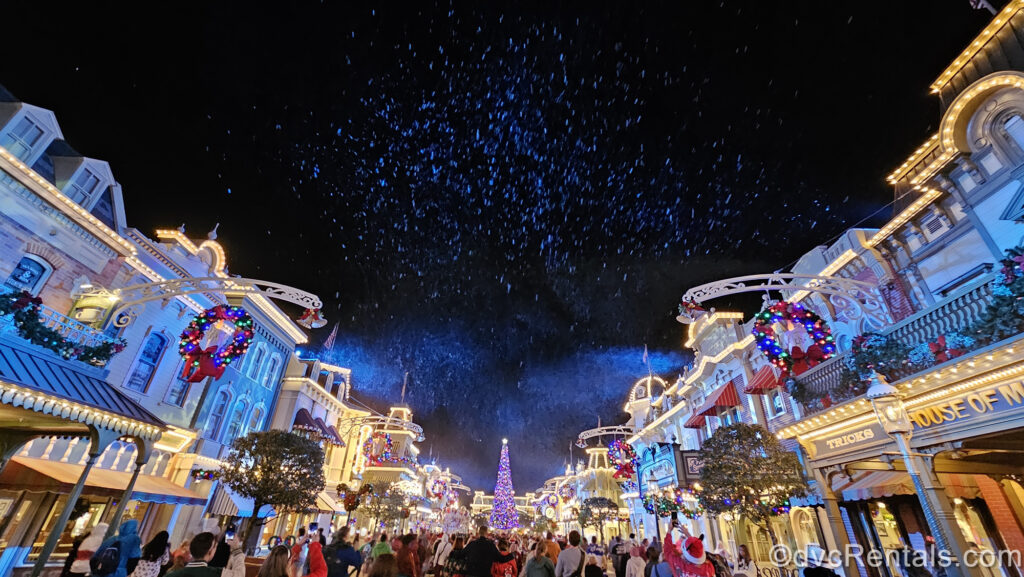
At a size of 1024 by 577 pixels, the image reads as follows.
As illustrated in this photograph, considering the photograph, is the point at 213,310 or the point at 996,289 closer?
the point at 996,289

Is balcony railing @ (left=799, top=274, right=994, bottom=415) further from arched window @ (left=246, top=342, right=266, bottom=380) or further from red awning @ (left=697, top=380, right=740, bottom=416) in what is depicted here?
arched window @ (left=246, top=342, right=266, bottom=380)

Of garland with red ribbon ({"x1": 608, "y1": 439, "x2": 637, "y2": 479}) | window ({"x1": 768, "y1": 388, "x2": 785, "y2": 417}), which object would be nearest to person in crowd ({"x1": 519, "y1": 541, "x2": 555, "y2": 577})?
window ({"x1": 768, "y1": 388, "x2": 785, "y2": 417})

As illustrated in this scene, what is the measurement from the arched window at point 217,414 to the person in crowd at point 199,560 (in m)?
21.2

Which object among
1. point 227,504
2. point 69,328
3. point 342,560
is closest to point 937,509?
point 342,560

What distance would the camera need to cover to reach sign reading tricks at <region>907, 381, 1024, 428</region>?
7.41 m

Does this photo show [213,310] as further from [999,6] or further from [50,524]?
[999,6]

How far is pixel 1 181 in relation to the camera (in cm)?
1280

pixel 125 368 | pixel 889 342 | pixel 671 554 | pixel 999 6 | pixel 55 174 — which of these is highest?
pixel 999 6

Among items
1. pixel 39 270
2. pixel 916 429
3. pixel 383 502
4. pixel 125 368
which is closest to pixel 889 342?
pixel 916 429

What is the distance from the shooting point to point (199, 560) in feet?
16.1

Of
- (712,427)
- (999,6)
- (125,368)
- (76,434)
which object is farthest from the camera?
(712,427)

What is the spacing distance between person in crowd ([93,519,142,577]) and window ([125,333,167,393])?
43.5 feet

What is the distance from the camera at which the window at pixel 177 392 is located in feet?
65.1

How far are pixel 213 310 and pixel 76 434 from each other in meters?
5.13
